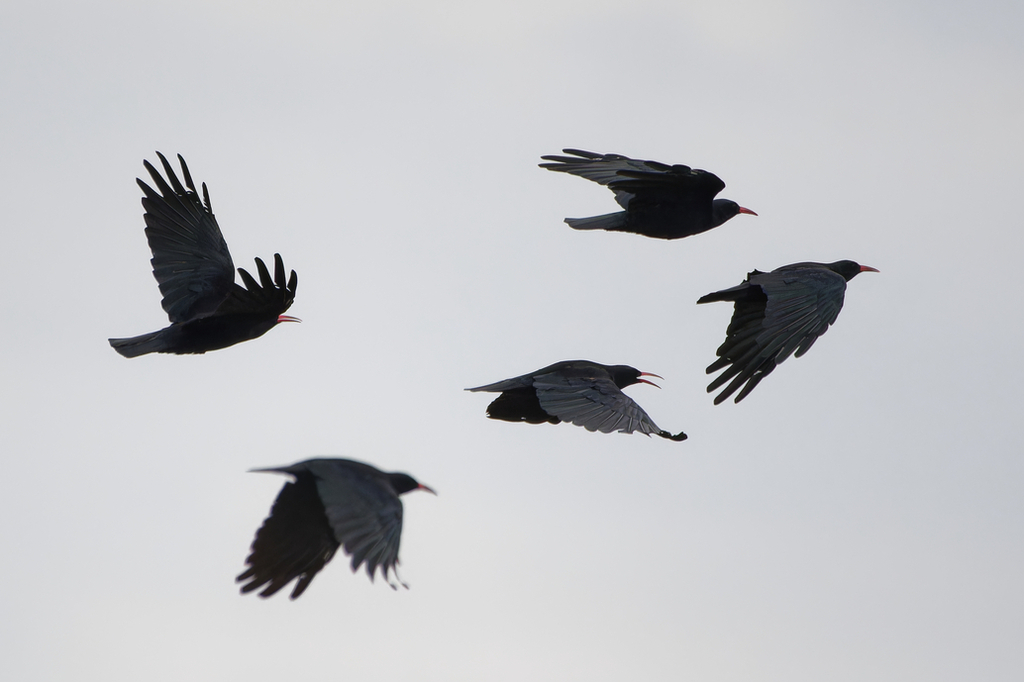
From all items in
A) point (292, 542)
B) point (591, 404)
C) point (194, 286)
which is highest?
point (194, 286)

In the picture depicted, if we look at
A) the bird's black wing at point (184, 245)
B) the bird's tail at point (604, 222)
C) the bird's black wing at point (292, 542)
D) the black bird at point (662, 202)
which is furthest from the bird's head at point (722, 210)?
the bird's black wing at point (292, 542)

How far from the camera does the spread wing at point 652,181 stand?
489 inches

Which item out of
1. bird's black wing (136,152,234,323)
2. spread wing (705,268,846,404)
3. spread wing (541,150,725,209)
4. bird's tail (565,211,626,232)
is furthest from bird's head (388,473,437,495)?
bird's black wing (136,152,234,323)

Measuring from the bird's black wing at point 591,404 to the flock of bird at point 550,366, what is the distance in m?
0.02

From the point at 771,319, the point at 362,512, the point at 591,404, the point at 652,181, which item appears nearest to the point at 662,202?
the point at 652,181

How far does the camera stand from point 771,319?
11.3 m

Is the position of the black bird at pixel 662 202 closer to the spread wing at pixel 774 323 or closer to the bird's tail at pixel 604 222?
the bird's tail at pixel 604 222

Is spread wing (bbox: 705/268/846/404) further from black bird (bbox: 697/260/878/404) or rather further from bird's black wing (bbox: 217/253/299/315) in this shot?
bird's black wing (bbox: 217/253/299/315)

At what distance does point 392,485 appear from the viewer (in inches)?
370

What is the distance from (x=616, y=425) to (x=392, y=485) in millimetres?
2553

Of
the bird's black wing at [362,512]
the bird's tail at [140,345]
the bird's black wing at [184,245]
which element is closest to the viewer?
the bird's black wing at [362,512]

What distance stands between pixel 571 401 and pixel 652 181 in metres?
2.45

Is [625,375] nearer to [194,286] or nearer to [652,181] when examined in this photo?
[652,181]

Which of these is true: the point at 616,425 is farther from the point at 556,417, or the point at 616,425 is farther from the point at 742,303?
the point at 742,303
